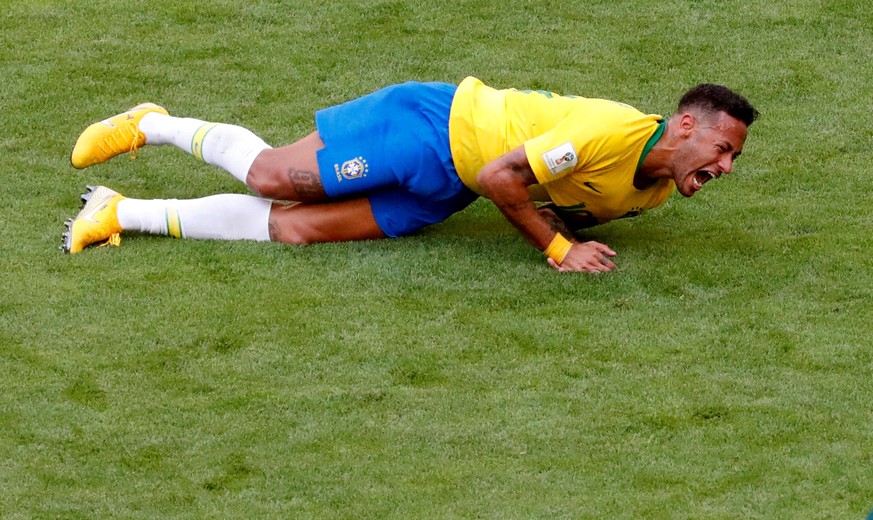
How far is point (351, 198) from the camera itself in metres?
5.83

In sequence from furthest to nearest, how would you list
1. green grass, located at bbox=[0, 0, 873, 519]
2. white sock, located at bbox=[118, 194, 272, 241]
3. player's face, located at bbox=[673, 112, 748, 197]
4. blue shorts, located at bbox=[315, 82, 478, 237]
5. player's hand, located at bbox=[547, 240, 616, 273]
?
1. white sock, located at bbox=[118, 194, 272, 241]
2. blue shorts, located at bbox=[315, 82, 478, 237]
3. player's hand, located at bbox=[547, 240, 616, 273]
4. player's face, located at bbox=[673, 112, 748, 197]
5. green grass, located at bbox=[0, 0, 873, 519]

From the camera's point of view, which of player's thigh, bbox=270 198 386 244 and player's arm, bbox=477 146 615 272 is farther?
player's thigh, bbox=270 198 386 244

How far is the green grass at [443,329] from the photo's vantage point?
418 centimetres

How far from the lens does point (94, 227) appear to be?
227 inches

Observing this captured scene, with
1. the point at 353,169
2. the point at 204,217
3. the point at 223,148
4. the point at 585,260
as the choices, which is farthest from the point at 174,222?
the point at 585,260

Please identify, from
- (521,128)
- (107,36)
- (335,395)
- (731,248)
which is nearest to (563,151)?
(521,128)

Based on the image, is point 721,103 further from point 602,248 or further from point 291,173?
Answer: point 291,173

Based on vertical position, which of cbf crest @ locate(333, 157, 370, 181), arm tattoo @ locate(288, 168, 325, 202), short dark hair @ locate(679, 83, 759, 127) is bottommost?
arm tattoo @ locate(288, 168, 325, 202)

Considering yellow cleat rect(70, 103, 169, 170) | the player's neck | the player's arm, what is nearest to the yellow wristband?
the player's arm

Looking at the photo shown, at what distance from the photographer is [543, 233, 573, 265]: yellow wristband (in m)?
5.51

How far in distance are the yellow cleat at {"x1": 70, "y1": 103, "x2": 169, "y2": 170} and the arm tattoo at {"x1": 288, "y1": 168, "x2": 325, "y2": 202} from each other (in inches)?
31.0

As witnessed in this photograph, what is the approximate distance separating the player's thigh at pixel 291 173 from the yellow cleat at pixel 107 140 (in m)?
0.60

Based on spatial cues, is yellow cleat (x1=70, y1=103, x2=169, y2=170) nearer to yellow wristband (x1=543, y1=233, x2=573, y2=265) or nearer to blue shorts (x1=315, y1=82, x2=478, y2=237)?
blue shorts (x1=315, y1=82, x2=478, y2=237)

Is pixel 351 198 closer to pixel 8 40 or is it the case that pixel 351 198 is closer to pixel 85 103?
pixel 85 103
